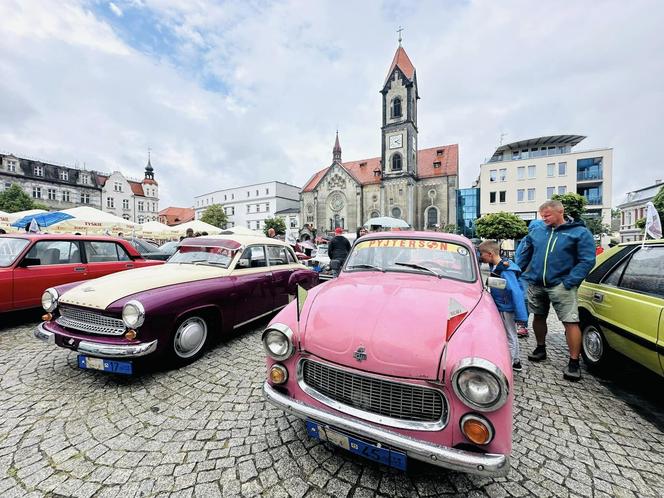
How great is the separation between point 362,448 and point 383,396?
0.33 m

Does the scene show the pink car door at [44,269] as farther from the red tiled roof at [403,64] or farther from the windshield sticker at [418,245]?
the red tiled roof at [403,64]

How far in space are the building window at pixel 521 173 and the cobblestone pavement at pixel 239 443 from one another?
4598 cm

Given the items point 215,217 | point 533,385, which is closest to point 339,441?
point 533,385

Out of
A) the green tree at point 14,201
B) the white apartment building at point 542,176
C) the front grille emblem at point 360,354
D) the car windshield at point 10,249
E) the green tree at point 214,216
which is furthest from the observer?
the green tree at point 214,216

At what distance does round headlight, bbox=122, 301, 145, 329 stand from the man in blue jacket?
4.76m

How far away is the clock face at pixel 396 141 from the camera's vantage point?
4200cm

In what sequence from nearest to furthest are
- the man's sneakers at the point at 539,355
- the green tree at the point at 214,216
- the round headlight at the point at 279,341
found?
the round headlight at the point at 279,341 → the man's sneakers at the point at 539,355 → the green tree at the point at 214,216

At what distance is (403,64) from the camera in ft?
138

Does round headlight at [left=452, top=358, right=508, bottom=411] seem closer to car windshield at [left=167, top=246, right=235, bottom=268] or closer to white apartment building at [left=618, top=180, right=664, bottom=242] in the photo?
car windshield at [left=167, top=246, right=235, bottom=268]

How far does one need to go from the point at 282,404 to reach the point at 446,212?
143 feet

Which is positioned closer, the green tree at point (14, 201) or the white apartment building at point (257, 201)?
the green tree at point (14, 201)

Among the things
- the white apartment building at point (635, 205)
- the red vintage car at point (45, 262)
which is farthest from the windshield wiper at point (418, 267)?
the white apartment building at point (635, 205)

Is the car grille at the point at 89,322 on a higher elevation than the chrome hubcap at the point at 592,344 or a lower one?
higher

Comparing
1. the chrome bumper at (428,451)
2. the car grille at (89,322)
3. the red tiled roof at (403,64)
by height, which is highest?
the red tiled roof at (403,64)
